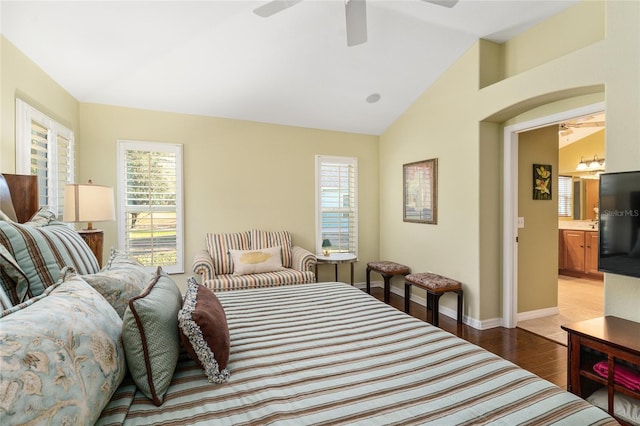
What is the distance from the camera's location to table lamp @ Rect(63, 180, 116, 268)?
2541mm

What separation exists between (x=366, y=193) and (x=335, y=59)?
227 centimetres

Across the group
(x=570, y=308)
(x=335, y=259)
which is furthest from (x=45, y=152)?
(x=570, y=308)

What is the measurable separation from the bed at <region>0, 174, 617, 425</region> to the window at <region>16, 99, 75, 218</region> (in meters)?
1.33

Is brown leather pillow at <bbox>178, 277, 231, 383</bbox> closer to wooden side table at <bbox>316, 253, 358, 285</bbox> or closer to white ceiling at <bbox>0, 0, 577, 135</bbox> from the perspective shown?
white ceiling at <bbox>0, 0, 577, 135</bbox>

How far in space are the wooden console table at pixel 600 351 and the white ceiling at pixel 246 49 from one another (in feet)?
9.01

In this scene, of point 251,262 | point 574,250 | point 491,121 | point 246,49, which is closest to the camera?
point 246,49

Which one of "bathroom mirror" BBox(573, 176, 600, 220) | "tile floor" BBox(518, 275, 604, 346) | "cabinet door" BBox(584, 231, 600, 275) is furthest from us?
"bathroom mirror" BBox(573, 176, 600, 220)

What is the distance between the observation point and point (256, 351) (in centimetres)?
148

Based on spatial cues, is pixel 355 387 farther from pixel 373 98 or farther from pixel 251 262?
pixel 373 98

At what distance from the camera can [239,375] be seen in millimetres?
1273

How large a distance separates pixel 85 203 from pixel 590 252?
25.5 ft

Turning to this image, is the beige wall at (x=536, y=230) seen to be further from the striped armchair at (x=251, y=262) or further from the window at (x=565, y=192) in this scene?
the window at (x=565, y=192)

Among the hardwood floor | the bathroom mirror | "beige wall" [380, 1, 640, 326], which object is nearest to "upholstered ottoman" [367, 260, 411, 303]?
"beige wall" [380, 1, 640, 326]

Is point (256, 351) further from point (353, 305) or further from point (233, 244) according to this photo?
point (233, 244)
